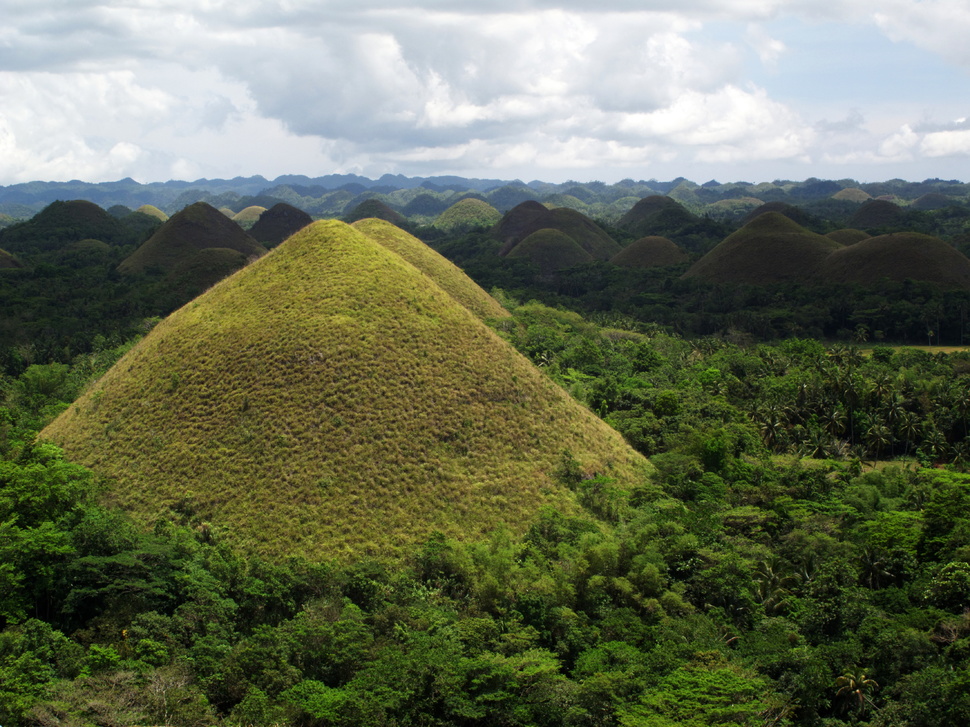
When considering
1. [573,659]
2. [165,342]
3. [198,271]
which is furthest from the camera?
[198,271]

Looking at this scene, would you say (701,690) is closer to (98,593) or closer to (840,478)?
(98,593)

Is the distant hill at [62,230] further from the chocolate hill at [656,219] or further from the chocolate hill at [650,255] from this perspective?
the chocolate hill at [656,219]

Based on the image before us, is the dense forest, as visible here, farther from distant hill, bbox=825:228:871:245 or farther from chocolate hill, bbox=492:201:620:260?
chocolate hill, bbox=492:201:620:260

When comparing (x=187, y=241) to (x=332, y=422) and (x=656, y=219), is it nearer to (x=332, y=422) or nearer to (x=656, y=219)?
(x=332, y=422)

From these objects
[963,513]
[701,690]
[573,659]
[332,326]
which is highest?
[332,326]

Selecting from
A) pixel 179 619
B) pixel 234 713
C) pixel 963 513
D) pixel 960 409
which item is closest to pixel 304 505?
pixel 179 619
